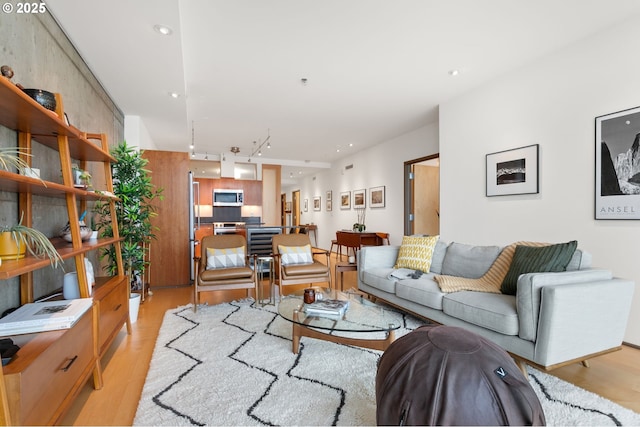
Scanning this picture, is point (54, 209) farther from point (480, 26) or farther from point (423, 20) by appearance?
point (480, 26)

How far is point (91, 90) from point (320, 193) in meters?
7.55

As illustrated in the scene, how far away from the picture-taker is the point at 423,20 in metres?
2.57

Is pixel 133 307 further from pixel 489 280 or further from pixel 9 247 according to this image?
pixel 489 280

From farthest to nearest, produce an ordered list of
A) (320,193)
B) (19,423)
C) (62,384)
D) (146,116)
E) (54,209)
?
(320,193) < (146,116) < (54,209) < (62,384) < (19,423)

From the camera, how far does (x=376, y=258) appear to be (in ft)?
12.3

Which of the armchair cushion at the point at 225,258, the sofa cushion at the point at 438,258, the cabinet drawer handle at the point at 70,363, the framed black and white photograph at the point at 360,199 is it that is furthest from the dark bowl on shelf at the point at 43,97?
the framed black and white photograph at the point at 360,199

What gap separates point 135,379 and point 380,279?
2387 mm

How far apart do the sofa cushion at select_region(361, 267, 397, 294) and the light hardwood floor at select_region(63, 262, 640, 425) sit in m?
1.44

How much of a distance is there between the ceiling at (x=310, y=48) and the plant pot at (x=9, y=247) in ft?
5.75

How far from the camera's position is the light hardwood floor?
5.57 ft

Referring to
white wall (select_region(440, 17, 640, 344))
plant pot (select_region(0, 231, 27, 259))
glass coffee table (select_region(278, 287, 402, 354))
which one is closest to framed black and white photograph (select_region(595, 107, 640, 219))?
white wall (select_region(440, 17, 640, 344))

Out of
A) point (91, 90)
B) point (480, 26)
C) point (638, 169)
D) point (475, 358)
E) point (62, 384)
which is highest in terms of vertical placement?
point (480, 26)

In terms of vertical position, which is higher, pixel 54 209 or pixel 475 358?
pixel 54 209

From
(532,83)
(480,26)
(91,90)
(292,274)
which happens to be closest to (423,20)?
(480,26)
